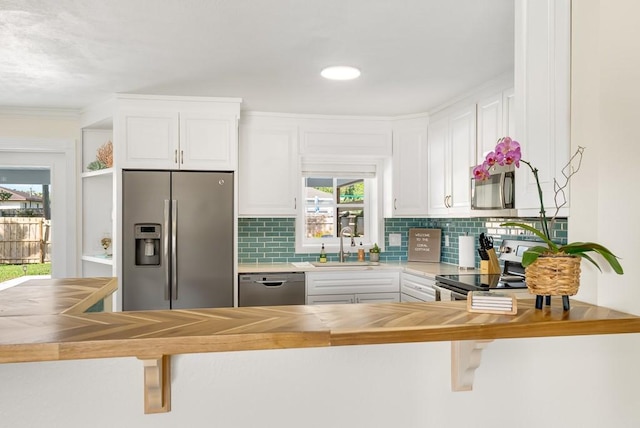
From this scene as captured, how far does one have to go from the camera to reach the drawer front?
4.19 m

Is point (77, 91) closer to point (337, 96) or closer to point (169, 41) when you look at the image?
point (169, 41)

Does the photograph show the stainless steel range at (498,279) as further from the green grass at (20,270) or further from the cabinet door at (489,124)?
the green grass at (20,270)

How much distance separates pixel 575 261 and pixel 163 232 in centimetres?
314

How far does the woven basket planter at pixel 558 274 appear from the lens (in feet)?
4.18

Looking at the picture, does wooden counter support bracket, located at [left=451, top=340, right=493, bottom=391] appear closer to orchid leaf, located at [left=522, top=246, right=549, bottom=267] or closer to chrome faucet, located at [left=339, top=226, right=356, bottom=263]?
orchid leaf, located at [left=522, top=246, right=549, bottom=267]

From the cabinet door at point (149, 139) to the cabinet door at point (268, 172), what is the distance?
0.68 meters

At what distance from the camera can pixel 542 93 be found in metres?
1.59

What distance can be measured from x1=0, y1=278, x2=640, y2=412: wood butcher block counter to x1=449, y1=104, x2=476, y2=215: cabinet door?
2.34 meters

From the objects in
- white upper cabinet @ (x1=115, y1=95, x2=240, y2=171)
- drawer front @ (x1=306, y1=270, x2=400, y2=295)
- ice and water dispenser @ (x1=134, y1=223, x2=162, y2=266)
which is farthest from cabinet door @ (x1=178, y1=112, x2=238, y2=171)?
drawer front @ (x1=306, y1=270, x2=400, y2=295)

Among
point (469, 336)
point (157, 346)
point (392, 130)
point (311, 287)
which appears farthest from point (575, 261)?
point (392, 130)

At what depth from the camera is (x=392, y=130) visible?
14.9 feet

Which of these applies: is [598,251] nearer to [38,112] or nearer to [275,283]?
[275,283]

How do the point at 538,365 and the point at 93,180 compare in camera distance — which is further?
the point at 93,180

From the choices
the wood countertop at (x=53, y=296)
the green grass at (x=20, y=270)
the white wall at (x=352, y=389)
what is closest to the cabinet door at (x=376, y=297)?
the wood countertop at (x=53, y=296)
